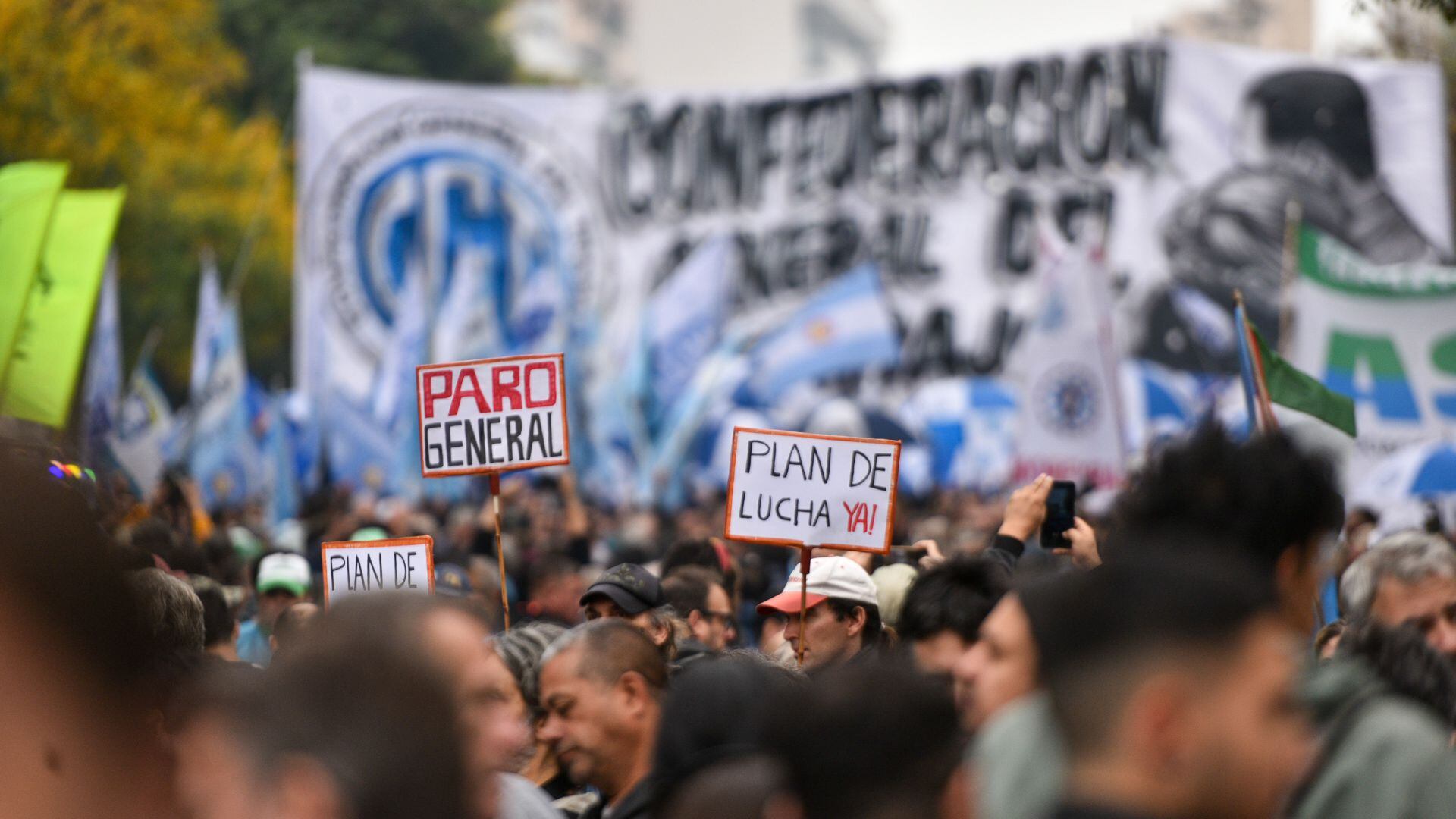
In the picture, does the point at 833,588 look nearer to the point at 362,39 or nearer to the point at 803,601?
the point at 803,601

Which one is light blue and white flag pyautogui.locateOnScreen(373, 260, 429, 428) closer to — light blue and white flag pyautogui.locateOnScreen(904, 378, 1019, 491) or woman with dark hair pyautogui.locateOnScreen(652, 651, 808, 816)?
light blue and white flag pyautogui.locateOnScreen(904, 378, 1019, 491)

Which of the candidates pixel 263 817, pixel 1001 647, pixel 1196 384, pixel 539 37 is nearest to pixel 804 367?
pixel 1196 384

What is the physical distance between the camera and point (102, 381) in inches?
538

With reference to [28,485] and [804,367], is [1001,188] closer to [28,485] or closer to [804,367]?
[804,367]

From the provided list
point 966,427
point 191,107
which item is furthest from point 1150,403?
point 191,107

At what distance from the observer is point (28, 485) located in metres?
2.81

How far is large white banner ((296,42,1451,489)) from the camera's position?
2236cm

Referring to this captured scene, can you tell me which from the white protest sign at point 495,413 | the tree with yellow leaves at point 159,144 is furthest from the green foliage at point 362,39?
the white protest sign at point 495,413

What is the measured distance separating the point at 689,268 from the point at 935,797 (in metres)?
20.5

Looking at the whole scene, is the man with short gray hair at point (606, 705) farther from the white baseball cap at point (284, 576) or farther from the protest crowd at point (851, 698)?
the white baseball cap at point (284, 576)

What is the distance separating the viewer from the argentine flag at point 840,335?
54.5ft

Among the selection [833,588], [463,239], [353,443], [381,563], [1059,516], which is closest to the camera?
[833,588]

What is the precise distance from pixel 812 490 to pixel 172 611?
98.1 inches

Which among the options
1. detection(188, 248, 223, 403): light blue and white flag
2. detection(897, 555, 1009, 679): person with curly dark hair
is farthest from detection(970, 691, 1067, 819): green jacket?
detection(188, 248, 223, 403): light blue and white flag
